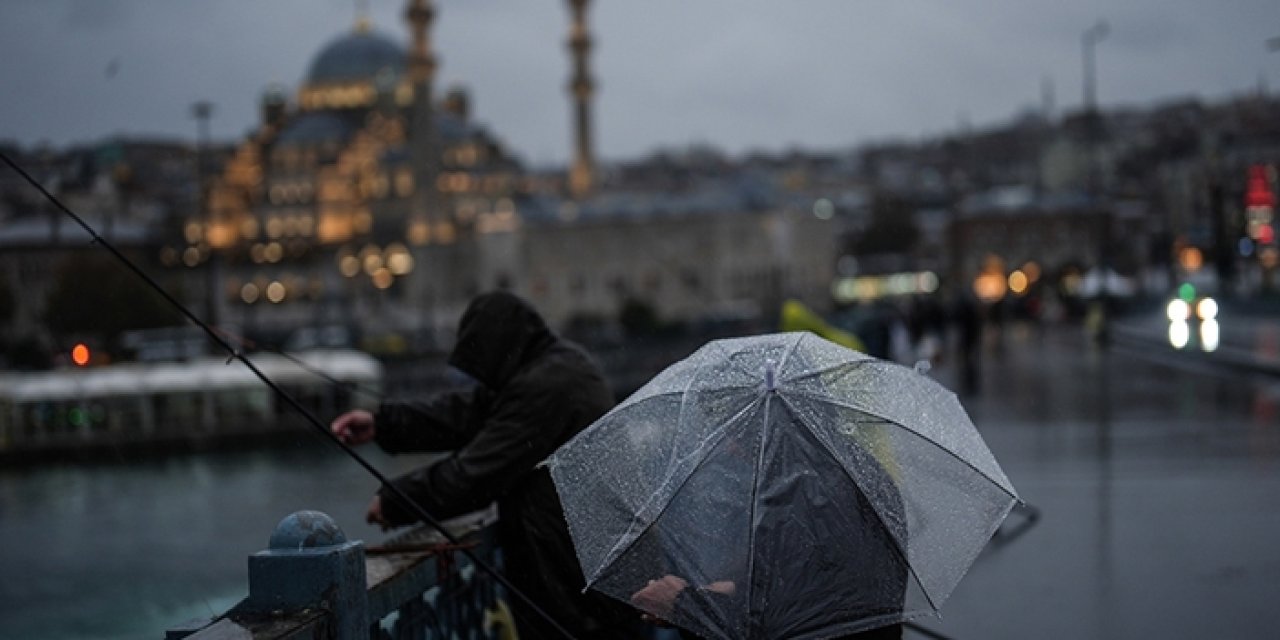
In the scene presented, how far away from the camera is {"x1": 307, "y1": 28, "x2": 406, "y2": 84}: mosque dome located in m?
132

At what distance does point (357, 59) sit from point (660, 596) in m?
134

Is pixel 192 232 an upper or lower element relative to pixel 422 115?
lower

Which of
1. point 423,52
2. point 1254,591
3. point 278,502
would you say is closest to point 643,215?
point 423,52

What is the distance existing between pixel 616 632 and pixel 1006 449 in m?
Result: 11.3

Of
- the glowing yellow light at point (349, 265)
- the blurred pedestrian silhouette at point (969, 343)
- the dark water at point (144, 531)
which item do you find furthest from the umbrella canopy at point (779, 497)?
the glowing yellow light at point (349, 265)

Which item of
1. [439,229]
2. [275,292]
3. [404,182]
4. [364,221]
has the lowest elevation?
[275,292]

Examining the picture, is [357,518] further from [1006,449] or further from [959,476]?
[959,476]

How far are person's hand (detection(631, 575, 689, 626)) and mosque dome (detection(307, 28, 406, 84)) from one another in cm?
13123

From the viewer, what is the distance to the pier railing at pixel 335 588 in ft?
12.8

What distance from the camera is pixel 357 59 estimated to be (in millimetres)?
133375

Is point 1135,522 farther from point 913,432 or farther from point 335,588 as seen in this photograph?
point 335,588

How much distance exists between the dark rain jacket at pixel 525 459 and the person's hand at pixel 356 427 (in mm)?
493

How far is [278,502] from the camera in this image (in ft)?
85.9

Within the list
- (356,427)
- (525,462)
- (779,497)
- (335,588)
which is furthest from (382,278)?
(779,497)
